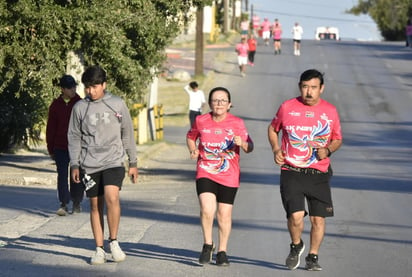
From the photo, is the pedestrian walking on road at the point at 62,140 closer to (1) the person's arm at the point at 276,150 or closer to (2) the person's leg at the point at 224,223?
(2) the person's leg at the point at 224,223

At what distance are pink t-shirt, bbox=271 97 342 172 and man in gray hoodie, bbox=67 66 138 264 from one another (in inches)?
62.1

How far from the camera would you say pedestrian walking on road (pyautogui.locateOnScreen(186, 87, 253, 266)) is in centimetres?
967

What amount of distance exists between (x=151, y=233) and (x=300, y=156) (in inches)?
133

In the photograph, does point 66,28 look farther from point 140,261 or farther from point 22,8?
point 140,261

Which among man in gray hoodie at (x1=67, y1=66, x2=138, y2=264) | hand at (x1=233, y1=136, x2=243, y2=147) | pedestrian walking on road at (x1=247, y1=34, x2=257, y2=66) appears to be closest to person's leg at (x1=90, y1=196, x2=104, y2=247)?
man in gray hoodie at (x1=67, y1=66, x2=138, y2=264)

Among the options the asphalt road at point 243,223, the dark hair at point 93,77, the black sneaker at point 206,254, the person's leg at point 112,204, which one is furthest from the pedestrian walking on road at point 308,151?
the dark hair at point 93,77

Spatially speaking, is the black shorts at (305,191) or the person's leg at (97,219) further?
the person's leg at (97,219)

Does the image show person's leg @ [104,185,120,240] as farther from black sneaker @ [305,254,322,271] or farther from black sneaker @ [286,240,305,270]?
black sneaker @ [305,254,322,271]

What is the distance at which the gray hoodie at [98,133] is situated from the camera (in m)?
9.77

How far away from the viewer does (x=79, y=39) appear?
59.2ft

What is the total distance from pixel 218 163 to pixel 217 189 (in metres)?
0.25

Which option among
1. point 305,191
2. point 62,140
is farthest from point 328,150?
point 62,140

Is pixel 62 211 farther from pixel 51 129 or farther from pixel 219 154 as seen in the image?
pixel 219 154

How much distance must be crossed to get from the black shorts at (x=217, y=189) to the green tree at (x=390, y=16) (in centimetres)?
8013
